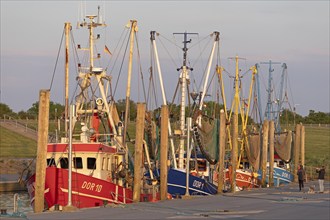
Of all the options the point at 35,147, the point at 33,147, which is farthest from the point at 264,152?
the point at 35,147

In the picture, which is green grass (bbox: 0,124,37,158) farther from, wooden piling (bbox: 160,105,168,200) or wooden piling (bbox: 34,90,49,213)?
wooden piling (bbox: 34,90,49,213)

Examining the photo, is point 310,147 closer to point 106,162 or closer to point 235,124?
point 235,124

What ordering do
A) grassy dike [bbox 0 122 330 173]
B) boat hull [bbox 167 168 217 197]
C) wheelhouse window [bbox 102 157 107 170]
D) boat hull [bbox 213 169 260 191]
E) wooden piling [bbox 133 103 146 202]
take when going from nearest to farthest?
wooden piling [bbox 133 103 146 202] < wheelhouse window [bbox 102 157 107 170] < boat hull [bbox 167 168 217 197] < boat hull [bbox 213 169 260 191] < grassy dike [bbox 0 122 330 173]

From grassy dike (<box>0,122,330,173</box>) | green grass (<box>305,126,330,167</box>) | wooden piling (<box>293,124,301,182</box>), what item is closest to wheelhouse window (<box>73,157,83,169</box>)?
wooden piling (<box>293,124,301,182</box>)

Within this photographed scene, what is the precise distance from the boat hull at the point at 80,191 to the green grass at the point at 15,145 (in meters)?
45.1

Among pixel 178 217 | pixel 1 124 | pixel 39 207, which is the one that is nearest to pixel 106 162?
pixel 39 207

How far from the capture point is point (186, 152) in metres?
48.9

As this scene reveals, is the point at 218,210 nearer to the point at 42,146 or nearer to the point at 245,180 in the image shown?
the point at 42,146

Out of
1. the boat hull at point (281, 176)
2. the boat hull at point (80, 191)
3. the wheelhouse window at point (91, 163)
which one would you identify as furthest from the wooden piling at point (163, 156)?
the boat hull at point (281, 176)

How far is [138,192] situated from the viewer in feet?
128

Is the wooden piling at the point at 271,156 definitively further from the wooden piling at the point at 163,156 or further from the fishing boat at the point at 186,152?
the wooden piling at the point at 163,156

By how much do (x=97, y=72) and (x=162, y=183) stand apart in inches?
259

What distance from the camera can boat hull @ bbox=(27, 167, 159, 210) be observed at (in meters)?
36.9

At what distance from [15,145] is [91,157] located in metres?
52.5
